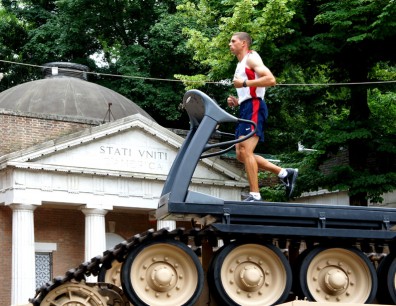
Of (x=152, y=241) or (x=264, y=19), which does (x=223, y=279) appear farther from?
(x=264, y=19)

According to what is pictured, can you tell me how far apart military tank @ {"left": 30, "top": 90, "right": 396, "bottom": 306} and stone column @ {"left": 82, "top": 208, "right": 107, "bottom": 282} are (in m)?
26.1

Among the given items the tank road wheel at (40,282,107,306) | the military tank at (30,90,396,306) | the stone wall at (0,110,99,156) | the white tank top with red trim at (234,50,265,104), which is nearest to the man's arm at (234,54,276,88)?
the white tank top with red trim at (234,50,265,104)

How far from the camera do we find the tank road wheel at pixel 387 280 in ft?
36.3

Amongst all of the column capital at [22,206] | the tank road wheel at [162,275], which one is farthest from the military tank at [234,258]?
the column capital at [22,206]

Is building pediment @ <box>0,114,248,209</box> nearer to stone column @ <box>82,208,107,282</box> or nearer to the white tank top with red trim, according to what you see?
stone column @ <box>82,208,107,282</box>

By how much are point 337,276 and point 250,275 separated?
92 centimetres

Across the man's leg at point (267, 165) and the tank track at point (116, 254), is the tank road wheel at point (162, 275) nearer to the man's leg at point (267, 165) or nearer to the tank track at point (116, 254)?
the tank track at point (116, 254)

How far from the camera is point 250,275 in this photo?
35.5 ft

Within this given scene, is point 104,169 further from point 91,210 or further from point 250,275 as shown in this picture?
point 250,275

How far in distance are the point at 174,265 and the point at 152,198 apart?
91.5ft

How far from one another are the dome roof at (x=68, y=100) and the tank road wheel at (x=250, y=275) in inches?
1178

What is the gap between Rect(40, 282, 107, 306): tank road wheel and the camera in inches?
420

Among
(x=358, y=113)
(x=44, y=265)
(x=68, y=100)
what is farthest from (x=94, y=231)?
(x=358, y=113)

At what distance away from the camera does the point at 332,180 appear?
27672mm
